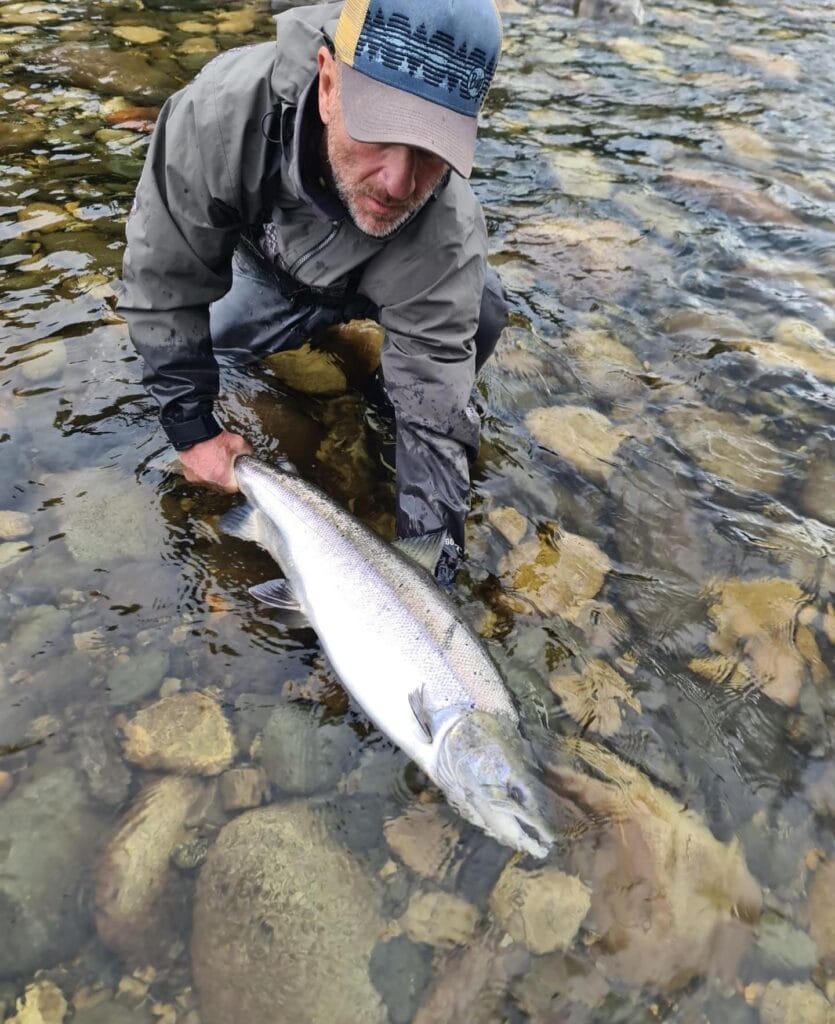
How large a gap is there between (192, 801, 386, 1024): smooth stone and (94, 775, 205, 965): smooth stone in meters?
0.12

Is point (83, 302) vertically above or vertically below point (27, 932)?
above

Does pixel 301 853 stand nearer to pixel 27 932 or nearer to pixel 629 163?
pixel 27 932

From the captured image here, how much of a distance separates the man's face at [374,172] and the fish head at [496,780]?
6.55ft

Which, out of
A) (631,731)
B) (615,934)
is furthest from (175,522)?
(615,934)

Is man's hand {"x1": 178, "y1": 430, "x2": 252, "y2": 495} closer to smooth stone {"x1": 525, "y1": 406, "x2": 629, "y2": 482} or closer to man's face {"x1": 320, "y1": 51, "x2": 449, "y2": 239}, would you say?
man's face {"x1": 320, "y1": 51, "x2": 449, "y2": 239}

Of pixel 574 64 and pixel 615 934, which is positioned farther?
pixel 574 64

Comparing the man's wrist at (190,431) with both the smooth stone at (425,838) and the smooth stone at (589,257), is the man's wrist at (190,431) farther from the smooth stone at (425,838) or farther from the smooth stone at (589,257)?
the smooth stone at (589,257)

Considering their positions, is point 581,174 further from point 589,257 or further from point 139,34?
point 139,34

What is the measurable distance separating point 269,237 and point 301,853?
111 inches

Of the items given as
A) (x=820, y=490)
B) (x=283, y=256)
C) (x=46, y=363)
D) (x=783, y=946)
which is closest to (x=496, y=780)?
(x=783, y=946)

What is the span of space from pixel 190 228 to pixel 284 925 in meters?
2.77

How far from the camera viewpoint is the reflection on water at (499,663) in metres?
2.91

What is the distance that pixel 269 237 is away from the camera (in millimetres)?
4125

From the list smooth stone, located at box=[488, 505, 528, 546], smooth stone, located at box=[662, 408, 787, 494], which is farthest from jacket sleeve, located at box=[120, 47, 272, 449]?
→ smooth stone, located at box=[662, 408, 787, 494]
